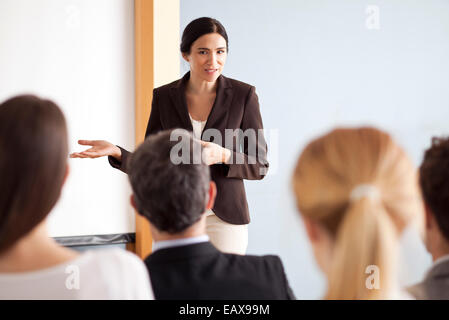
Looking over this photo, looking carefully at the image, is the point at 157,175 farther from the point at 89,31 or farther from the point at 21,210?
the point at 89,31

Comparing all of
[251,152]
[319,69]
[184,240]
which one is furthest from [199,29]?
[319,69]

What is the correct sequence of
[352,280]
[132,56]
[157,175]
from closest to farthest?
1. [352,280]
2. [157,175]
3. [132,56]

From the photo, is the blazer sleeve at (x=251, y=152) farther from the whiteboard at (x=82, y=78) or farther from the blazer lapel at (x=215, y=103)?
the whiteboard at (x=82, y=78)

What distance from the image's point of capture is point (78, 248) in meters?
2.90

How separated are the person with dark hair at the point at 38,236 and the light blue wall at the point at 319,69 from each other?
239cm

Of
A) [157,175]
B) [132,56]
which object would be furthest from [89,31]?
[157,175]

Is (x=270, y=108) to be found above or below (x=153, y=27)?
below

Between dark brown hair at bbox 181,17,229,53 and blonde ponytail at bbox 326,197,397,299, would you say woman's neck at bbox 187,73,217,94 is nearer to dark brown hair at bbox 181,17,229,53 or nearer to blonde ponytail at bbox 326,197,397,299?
dark brown hair at bbox 181,17,229,53

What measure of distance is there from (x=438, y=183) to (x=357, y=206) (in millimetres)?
211

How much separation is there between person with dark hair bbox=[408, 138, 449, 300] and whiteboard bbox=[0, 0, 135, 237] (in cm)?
224

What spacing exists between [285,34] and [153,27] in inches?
40.9

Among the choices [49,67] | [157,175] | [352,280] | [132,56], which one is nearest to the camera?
[352,280]

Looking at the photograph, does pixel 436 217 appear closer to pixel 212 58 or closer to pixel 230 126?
pixel 230 126

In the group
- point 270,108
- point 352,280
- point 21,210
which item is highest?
point 270,108
